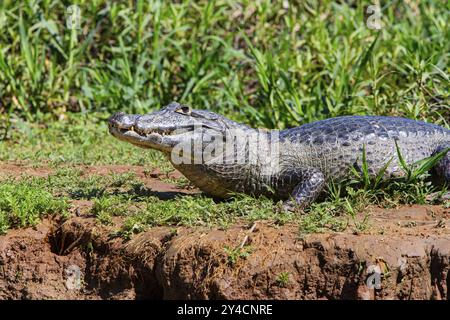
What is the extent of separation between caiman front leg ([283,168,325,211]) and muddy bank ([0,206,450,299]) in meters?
0.51

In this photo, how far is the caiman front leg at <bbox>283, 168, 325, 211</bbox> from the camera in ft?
20.7

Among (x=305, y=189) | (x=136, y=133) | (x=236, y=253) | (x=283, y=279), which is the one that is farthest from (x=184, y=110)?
(x=283, y=279)

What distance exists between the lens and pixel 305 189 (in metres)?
6.44

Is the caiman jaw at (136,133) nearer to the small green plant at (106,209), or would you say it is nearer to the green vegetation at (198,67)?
the small green plant at (106,209)

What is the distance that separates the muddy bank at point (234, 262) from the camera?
5.28 meters

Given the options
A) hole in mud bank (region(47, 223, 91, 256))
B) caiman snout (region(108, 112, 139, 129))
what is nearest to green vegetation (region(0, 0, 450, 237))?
caiman snout (region(108, 112, 139, 129))

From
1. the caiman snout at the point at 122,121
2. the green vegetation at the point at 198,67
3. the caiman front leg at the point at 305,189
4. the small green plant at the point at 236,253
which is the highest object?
the green vegetation at the point at 198,67

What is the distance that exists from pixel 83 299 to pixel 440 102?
4013mm

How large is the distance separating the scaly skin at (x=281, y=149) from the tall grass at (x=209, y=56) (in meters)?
2.16

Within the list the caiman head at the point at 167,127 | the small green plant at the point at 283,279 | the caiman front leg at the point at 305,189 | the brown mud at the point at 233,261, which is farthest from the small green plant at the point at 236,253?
the caiman head at the point at 167,127

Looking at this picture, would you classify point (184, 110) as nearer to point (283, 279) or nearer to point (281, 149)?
point (281, 149)
